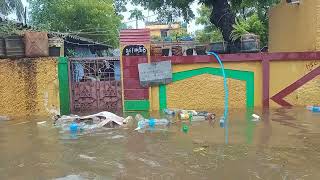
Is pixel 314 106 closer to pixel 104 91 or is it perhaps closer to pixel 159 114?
pixel 159 114

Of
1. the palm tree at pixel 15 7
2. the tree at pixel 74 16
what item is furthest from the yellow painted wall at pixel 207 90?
the palm tree at pixel 15 7

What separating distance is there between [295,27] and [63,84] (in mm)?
7467

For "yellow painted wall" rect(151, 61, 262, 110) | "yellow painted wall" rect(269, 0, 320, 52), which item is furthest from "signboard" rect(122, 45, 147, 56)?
"yellow painted wall" rect(269, 0, 320, 52)

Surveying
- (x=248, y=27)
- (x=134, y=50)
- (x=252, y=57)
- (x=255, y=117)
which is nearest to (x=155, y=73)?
(x=134, y=50)

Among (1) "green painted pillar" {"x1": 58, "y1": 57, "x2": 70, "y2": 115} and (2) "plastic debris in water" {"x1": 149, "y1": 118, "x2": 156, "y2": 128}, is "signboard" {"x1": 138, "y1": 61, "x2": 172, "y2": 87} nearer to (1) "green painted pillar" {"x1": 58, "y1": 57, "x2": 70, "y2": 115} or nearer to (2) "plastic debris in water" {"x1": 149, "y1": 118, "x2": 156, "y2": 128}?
(1) "green painted pillar" {"x1": 58, "y1": 57, "x2": 70, "y2": 115}

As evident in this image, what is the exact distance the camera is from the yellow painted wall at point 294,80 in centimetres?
1207

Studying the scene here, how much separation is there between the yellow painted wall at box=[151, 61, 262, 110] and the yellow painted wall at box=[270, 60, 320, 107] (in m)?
0.43

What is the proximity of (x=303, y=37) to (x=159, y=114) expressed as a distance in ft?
16.5

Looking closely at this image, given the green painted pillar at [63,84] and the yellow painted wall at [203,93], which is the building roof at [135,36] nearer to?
the yellow painted wall at [203,93]

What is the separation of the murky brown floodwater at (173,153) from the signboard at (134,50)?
11.3 ft

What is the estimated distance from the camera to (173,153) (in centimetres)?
705

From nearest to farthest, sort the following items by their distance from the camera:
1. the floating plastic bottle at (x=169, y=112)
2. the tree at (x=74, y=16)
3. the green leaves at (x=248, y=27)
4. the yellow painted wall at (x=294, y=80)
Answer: the floating plastic bottle at (x=169, y=112) → the yellow painted wall at (x=294, y=80) → the green leaves at (x=248, y=27) → the tree at (x=74, y=16)

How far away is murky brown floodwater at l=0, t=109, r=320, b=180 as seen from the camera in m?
5.86

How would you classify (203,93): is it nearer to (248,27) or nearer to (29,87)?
(248,27)
